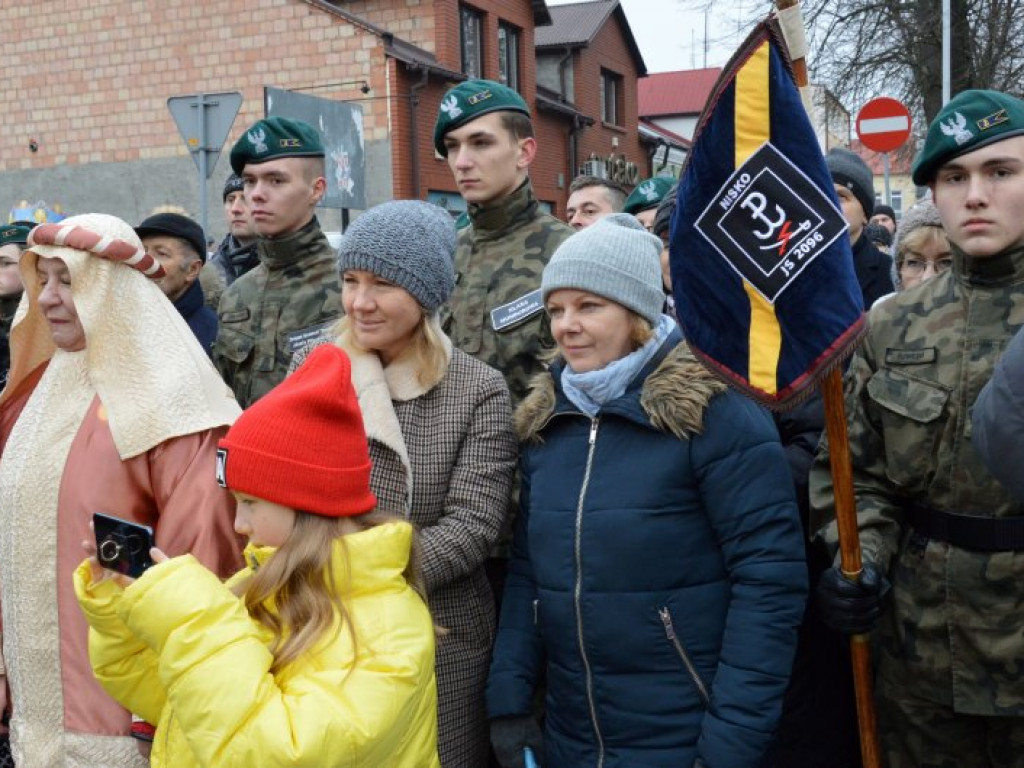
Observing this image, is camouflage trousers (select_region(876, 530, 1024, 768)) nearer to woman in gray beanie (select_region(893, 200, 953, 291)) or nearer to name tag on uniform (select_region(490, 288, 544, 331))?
name tag on uniform (select_region(490, 288, 544, 331))

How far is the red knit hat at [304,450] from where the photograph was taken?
2.31m

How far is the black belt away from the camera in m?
2.67

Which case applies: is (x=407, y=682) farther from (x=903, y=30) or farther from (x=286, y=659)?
(x=903, y=30)

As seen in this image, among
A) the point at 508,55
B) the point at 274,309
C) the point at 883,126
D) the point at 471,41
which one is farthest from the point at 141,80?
the point at 274,309

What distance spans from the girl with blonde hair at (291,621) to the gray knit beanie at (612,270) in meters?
0.70

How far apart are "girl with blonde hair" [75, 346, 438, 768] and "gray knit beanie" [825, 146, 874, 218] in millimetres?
3210

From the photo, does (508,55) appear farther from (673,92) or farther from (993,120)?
(673,92)

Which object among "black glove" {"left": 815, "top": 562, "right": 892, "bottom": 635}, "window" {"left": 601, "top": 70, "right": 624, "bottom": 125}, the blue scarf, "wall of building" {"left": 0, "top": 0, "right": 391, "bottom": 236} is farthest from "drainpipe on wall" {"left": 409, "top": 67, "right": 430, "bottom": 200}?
"black glove" {"left": 815, "top": 562, "right": 892, "bottom": 635}

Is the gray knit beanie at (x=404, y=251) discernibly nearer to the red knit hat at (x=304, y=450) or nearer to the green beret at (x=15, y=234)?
the red knit hat at (x=304, y=450)

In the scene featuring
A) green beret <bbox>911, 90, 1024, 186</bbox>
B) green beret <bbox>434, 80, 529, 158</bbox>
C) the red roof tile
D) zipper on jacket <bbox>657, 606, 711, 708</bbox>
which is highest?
the red roof tile

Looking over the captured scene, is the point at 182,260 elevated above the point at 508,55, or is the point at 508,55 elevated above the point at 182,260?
the point at 508,55

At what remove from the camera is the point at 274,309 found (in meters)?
4.11

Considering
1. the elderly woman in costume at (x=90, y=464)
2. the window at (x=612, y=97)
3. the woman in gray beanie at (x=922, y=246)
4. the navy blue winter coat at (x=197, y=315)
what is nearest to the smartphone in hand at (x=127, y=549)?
the elderly woman in costume at (x=90, y=464)

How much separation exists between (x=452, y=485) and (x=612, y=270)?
0.74 meters
